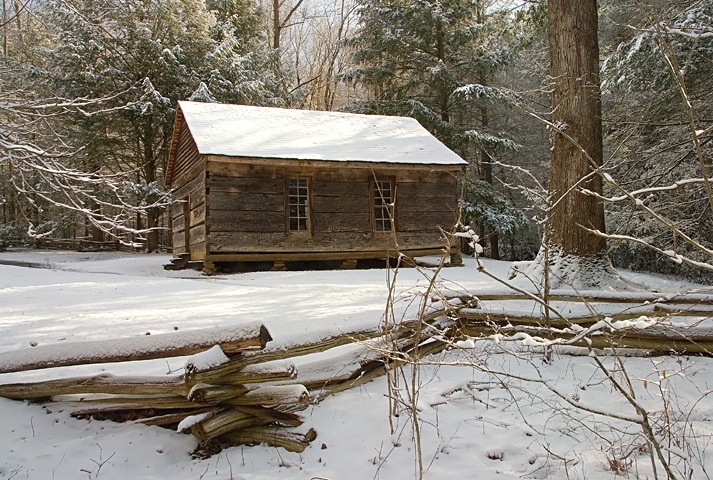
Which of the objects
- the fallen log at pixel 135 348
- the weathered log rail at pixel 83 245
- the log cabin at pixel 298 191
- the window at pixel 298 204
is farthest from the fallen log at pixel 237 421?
the weathered log rail at pixel 83 245

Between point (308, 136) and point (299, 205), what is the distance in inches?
96.5

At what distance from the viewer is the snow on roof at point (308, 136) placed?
→ 1348cm

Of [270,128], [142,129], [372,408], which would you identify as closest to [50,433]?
[372,408]

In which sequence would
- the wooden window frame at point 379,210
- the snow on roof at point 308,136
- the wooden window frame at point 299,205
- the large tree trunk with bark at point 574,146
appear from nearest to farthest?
the large tree trunk with bark at point 574,146 → the snow on roof at point 308,136 → the wooden window frame at point 299,205 → the wooden window frame at point 379,210

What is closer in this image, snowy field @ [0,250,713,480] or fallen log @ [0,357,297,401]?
snowy field @ [0,250,713,480]

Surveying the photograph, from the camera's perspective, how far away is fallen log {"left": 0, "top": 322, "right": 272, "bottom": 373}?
320 cm

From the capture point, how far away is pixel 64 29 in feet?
71.4

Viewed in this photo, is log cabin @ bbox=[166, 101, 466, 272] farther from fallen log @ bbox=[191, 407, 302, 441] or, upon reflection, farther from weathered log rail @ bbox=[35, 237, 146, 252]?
weathered log rail @ bbox=[35, 237, 146, 252]

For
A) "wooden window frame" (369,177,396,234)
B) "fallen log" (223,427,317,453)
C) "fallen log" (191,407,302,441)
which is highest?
"wooden window frame" (369,177,396,234)

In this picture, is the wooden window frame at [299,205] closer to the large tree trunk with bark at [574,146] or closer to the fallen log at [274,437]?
the large tree trunk with bark at [574,146]

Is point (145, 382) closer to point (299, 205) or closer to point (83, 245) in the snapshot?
point (299, 205)

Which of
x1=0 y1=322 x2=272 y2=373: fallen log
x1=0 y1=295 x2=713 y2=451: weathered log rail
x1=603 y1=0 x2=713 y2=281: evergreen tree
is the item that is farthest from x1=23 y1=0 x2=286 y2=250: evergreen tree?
x1=0 y1=322 x2=272 y2=373: fallen log

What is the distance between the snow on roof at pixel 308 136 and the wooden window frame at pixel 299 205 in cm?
99

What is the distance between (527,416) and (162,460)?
2739mm
